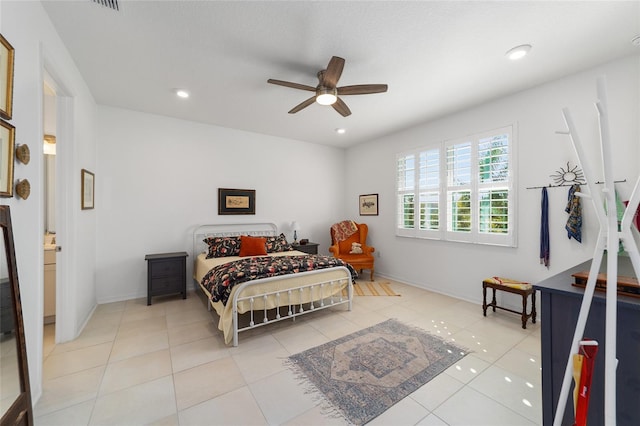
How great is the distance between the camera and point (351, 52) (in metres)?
2.44

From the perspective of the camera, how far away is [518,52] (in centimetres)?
242

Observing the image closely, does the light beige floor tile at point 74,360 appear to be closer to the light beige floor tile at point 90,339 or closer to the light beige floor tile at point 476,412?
the light beige floor tile at point 90,339

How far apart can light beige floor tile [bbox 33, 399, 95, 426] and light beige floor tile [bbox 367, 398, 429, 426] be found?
186 centimetres

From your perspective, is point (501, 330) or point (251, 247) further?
point (251, 247)

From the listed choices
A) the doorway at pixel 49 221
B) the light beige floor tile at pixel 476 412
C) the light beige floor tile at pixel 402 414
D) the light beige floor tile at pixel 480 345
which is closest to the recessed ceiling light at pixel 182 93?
the doorway at pixel 49 221

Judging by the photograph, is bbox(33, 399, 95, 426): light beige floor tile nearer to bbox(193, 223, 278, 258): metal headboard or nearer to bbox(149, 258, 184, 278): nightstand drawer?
bbox(149, 258, 184, 278): nightstand drawer

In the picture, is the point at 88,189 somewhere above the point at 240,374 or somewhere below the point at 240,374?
above

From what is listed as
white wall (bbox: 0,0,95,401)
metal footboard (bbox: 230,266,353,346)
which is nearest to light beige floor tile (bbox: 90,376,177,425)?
white wall (bbox: 0,0,95,401)

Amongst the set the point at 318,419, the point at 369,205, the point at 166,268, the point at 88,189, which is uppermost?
the point at 88,189

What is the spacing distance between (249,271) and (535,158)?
3644 millimetres

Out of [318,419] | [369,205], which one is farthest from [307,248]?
[318,419]

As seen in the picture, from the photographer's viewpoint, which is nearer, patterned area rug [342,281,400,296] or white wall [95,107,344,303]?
white wall [95,107,344,303]

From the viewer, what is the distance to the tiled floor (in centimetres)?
173

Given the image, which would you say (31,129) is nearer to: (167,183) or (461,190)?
(167,183)
